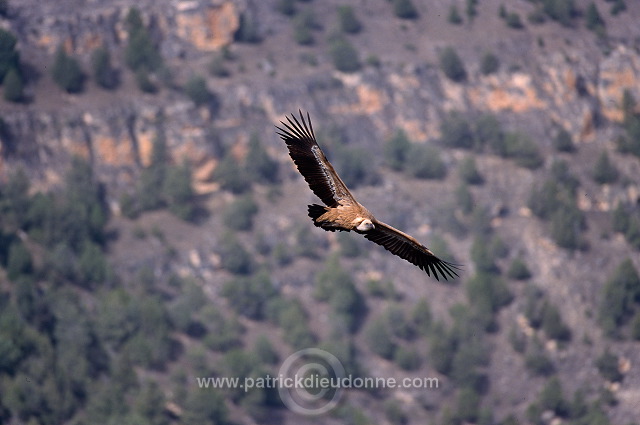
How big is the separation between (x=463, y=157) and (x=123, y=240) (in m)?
43.0

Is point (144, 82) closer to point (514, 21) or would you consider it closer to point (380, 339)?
point (380, 339)

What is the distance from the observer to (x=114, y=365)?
11494 cm

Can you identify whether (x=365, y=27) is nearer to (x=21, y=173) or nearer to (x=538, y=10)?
(x=538, y=10)

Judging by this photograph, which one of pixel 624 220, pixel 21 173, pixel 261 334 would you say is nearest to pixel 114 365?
pixel 261 334

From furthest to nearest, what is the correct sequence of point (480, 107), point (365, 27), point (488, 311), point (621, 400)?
point (365, 27) < point (480, 107) < point (488, 311) < point (621, 400)

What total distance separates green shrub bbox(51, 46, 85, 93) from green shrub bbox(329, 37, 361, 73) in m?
32.5

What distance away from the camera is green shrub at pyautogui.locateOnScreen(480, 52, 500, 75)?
486 ft

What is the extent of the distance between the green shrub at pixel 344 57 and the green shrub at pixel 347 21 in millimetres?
7213

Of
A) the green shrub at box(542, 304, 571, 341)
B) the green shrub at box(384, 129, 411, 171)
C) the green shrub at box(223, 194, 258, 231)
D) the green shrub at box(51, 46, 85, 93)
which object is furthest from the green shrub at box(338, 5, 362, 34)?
the green shrub at box(542, 304, 571, 341)

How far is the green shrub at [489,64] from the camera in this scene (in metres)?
148

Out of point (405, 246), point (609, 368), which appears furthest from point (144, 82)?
point (405, 246)

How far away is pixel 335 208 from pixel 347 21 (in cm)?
12955

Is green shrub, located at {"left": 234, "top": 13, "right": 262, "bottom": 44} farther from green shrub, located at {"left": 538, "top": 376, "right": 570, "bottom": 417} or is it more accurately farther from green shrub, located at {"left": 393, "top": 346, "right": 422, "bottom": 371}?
green shrub, located at {"left": 538, "top": 376, "right": 570, "bottom": 417}

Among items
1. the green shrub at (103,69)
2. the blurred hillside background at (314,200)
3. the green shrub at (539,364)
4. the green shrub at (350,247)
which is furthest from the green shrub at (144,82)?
the green shrub at (539,364)
